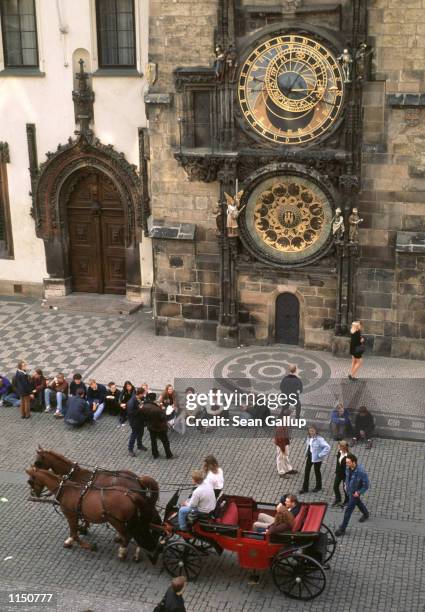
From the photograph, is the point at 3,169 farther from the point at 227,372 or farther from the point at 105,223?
the point at 227,372

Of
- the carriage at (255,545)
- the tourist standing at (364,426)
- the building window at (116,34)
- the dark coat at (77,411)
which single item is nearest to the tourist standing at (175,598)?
A: the carriage at (255,545)

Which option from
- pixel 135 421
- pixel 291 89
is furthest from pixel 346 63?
pixel 135 421

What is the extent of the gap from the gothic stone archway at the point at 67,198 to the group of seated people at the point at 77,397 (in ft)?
25.1

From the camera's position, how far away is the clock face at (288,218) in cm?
2488

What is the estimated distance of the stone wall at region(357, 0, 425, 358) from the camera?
74.7 ft

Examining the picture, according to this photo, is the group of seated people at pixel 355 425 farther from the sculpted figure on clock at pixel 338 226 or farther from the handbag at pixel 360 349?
the sculpted figure on clock at pixel 338 226

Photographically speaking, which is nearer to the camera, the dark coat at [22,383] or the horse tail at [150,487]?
the horse tail at [150,487]

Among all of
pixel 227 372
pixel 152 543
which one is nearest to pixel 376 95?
pixel 227 372

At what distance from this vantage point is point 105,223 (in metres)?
30.8

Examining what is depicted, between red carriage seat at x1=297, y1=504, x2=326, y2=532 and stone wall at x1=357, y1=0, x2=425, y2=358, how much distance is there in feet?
33.9

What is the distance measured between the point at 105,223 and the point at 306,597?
18.3m

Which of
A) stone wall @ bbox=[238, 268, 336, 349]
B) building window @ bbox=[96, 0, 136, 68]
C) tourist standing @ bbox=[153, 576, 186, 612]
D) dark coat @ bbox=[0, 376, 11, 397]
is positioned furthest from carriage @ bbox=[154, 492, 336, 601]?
building window @ bbox=[96, 0, 136, 68]

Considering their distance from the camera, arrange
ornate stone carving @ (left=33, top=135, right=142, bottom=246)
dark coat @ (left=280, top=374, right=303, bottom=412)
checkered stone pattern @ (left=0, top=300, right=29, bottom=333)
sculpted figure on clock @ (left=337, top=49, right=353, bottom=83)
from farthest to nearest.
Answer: checkered stone pattern @ (left=0, top=300, right=29, bottom=333) → ornate stone carving @ (left=33, top=135, right=142, bottom=246) → sculpted figure on clock @ (left=337, top=49, right=353, bottom=83) → dark coat @ (left=280, top=374, right=303, bottom=412)

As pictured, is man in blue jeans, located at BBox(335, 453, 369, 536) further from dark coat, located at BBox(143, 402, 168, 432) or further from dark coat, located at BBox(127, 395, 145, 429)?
dark coat, located at BBox(127, 395, 145, 429)
